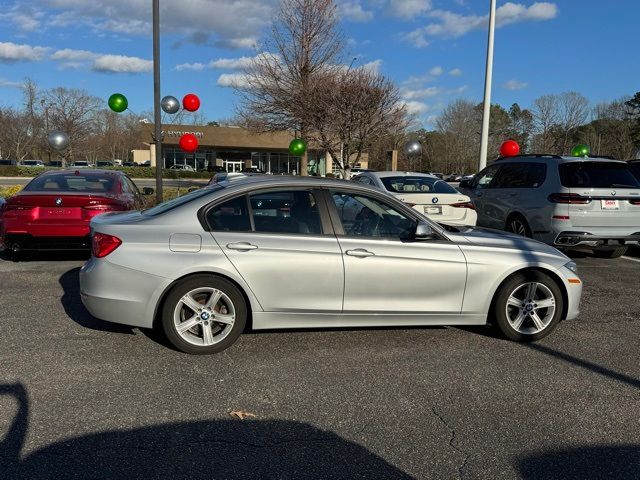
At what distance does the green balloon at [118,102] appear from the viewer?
47.0 ft

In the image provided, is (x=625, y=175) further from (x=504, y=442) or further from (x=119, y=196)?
(x=119, y=196)

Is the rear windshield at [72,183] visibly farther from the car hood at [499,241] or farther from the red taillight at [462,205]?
the car hood at [499,241]

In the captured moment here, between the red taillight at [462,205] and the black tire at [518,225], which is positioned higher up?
the red taillight at [462,205]

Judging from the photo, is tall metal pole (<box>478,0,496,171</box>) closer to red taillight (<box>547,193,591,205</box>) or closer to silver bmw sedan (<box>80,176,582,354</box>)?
red taillight (<box>547,193,591,205</box>)

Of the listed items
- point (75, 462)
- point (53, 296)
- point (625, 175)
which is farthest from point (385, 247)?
point (625, 175)

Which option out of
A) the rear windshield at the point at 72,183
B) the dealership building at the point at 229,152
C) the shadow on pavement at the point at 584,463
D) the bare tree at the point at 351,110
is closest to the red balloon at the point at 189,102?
the bare tree at the point at 351,110

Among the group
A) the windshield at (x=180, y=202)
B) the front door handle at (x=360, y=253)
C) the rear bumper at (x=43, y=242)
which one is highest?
the windshield at (x=180, y=202)

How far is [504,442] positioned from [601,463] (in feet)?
1.68

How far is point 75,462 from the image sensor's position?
2.81 meters

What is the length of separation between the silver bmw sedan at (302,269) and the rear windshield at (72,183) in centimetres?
360

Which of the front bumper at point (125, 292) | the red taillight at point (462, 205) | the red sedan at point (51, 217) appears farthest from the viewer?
the red taillight at point (462, 205)

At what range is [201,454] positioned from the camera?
9.59 feet

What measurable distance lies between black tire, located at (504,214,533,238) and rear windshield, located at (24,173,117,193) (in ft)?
22.3

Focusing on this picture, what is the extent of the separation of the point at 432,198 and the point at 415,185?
0.59 meters
